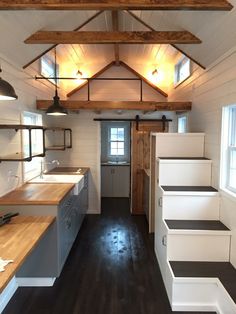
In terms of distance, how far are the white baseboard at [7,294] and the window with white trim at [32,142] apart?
4.63 ft

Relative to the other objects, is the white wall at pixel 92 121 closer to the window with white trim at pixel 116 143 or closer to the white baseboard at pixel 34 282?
the window with white trim at pixel 116 143

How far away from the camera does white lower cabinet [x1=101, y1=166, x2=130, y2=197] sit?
23.4 feet

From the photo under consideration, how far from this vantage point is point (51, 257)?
2889 mm

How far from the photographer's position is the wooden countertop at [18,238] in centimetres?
171

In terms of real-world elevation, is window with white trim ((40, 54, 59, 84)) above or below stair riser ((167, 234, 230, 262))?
above

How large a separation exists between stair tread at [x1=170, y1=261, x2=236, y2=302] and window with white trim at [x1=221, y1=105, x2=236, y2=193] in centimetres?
82

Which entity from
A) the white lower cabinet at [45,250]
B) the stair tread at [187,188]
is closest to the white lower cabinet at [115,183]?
the stair tread at [187,188]

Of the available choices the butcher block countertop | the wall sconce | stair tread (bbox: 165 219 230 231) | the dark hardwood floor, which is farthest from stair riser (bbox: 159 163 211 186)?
the wall sconce

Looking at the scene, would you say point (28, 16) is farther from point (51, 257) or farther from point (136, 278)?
point (136, 278)

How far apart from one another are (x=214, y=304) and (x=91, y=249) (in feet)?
6.38

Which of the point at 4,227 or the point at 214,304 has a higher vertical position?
the point at 4,227

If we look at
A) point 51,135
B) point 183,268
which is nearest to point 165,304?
point 183,268

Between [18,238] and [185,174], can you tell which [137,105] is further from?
[18,238]

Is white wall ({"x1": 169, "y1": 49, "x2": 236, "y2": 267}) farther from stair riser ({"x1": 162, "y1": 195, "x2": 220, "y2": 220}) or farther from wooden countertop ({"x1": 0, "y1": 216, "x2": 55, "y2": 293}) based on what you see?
wooden countertop ({"x1": 0, "y1": 216, "x2": 55, "y2": 293})
